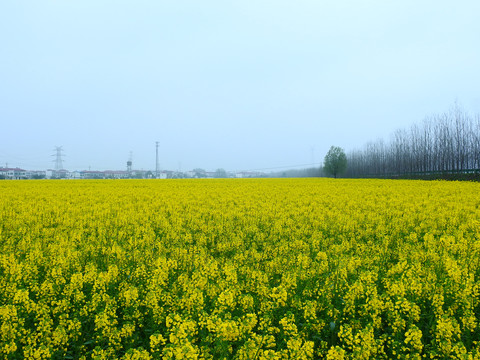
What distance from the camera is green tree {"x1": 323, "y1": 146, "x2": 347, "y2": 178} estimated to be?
284 feet

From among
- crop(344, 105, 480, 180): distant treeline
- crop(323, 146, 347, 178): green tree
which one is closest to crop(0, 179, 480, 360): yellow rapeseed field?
crop(344, 105, 480, 180): distant treeline

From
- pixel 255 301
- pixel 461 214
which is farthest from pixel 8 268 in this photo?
pixel 461 214

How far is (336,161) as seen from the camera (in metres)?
86.8

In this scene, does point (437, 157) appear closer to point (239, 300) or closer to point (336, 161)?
point (336, 161)

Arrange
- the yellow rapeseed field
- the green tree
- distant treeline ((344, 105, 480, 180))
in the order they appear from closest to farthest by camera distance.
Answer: the yellow rapeseed field < distant treeline ((344, 105, 480, 180)) < the green tree

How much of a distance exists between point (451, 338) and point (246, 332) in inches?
98.7

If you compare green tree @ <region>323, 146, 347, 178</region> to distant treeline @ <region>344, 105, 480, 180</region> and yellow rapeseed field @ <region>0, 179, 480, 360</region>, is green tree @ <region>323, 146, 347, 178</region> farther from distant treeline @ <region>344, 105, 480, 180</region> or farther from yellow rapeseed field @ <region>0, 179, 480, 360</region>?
yellow rapeseed field @ <region>0, 179, 480, 360</region>

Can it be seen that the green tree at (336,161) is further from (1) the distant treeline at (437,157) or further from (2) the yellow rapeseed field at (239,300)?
(2) the yellow rapeseed field at (239,300)

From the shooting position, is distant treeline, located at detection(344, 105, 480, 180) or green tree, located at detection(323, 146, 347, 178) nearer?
distant treeline, located at detection(344, 105, 480, 180)

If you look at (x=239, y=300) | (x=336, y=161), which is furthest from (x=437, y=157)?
(x=239, y=300)

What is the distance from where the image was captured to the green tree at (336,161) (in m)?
86.6

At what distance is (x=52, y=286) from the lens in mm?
5039

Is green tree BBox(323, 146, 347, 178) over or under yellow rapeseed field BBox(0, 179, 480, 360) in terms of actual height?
over

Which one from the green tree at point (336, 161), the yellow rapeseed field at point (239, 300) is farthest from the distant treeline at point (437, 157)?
the yellow rapeseed field at point (239, 300)
